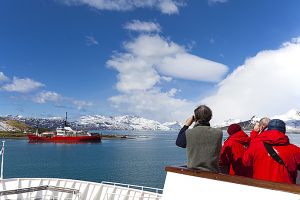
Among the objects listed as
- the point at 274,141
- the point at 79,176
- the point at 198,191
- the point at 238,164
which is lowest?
the point at 79,176

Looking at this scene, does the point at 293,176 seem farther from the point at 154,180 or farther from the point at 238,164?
the point at 154,180

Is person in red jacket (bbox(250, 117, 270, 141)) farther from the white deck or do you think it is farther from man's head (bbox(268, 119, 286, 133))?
the white deck

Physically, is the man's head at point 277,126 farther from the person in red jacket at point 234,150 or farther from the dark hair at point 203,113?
the person in red jacket at point 234,150

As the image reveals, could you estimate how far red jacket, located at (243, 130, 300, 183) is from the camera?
418 centimetres

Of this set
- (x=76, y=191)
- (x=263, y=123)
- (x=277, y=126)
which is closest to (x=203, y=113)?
(x=277, y=126)

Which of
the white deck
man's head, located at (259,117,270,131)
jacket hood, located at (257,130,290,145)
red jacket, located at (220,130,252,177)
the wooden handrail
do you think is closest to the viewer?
the wooden handrail

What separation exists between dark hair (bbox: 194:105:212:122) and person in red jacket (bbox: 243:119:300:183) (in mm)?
682

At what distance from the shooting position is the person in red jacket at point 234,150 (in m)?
5.20

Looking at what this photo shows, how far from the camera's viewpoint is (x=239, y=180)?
13.7 feet

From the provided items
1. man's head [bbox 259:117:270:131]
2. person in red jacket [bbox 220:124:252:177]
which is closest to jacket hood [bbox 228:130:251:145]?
person in red jacket [bbox 220:124:252:177]

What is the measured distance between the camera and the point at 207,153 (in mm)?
4629

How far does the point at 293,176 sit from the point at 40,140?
145 metres

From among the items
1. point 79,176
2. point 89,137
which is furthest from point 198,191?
point 89,137

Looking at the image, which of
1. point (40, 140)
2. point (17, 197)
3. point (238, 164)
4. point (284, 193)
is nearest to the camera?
point (284, 193)
